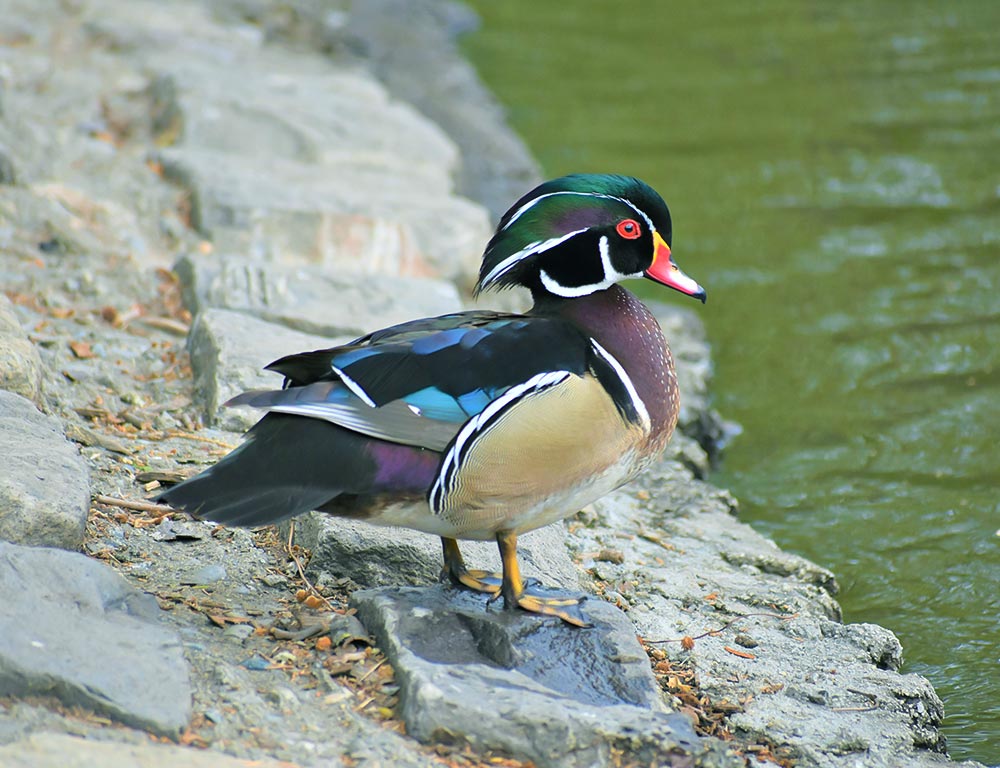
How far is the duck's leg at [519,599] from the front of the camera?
10.9 feet

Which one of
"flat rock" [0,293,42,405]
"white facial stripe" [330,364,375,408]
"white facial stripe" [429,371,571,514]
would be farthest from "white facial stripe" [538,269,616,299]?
"flat rock" [0,293,42,405]

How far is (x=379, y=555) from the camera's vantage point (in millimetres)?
3752

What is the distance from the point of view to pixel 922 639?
4.48m

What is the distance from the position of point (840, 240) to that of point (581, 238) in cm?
472

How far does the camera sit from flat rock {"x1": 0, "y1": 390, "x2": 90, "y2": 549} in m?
3.20

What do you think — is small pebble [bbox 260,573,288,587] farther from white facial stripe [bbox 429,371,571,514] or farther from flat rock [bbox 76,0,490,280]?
flat rock [bbox 76,0,490,280]

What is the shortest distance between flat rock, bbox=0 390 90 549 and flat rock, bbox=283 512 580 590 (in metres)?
0.65

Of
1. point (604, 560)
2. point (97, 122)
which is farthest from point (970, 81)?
point (604, 560)

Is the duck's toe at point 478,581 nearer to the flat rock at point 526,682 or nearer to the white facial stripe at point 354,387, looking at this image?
the flat rock at point 526,682

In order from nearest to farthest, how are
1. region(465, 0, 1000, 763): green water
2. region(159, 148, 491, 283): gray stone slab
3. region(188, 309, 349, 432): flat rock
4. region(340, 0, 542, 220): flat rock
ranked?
region(188, 309, 349, 432): flat rock < region(465, 0, 1000, 763): green water < region(159, 148, 491, 283): gray stone slab < region(340, 0, 542, 220): flat rock

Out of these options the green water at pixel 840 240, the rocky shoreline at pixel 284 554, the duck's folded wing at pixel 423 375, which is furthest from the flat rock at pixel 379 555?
the green water at pixel 840 240

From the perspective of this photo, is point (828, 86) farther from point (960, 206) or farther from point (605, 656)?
point (605, 656)

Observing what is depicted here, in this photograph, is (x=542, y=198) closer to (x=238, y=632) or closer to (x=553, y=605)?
(x=553, y=605)

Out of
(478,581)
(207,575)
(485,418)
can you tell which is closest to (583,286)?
(485,418)
